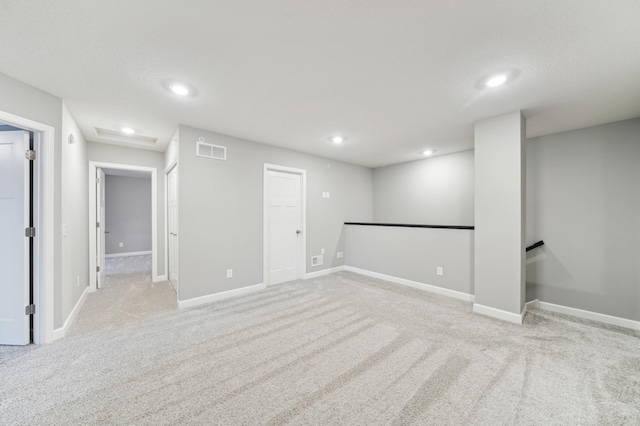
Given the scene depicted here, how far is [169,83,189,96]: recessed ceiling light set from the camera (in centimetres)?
230

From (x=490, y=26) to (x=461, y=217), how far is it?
3.72m

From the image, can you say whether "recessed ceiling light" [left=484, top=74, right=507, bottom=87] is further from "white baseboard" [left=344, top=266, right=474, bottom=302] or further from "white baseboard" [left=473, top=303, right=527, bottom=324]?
"white baseboard" [left=344, top=266, right=474, bottom=302]

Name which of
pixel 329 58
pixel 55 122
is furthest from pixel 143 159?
pixel 329 58

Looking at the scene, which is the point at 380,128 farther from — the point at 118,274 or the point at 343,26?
the point at 118,274

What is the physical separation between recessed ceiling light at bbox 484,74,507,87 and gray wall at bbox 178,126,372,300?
3167 mm

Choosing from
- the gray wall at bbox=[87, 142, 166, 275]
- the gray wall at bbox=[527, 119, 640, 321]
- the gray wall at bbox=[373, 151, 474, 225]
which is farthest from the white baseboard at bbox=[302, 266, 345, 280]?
the gray wall at bbox=[527, 119, 640, 321]

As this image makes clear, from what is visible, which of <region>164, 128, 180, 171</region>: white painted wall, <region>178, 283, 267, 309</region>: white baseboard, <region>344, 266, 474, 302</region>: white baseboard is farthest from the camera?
<region>344, 266, 474, 302</region>: white baseboard

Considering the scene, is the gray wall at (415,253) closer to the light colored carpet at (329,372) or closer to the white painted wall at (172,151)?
the light colored carpet at (329,372)

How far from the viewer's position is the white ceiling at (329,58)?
146 centimetres

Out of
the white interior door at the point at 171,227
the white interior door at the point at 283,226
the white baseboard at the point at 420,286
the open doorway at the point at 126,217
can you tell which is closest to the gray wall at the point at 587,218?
the white baseboard at the point at 420,286

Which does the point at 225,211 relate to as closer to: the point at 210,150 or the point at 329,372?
the point at 210,150

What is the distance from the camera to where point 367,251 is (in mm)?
5043

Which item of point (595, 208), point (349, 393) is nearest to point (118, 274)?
point (349, 393)

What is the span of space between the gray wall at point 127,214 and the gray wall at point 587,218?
9.70m
